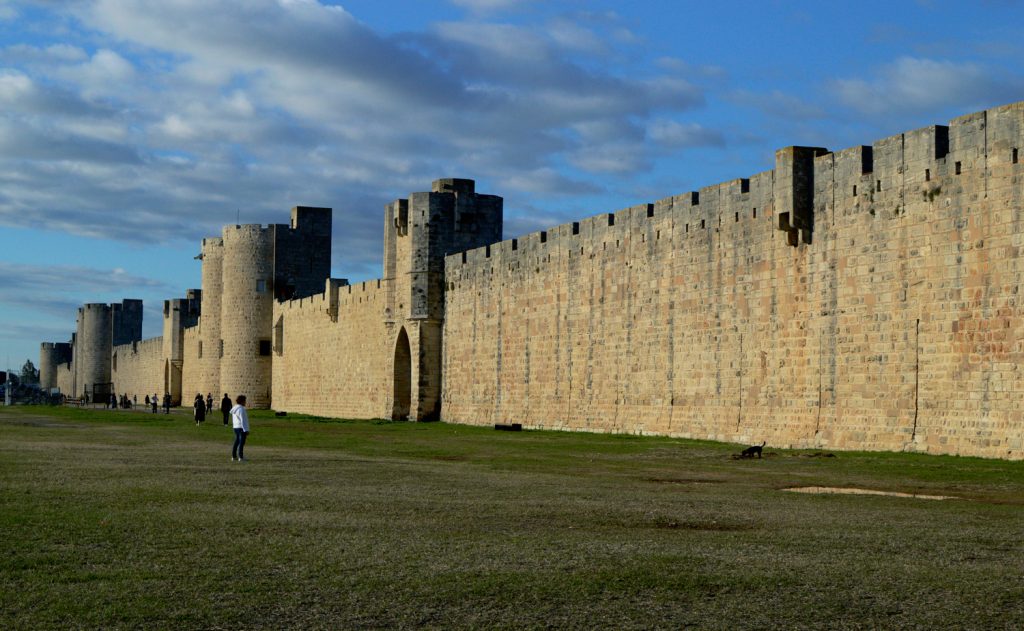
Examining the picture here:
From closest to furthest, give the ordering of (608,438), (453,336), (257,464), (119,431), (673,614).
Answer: (673,614)
(257,464)
(608,438)
(119,431)
(453,336)

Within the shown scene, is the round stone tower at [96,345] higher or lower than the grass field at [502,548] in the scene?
higher

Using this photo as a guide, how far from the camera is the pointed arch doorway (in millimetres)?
36156

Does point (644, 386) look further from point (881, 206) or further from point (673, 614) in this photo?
point (673, 614)

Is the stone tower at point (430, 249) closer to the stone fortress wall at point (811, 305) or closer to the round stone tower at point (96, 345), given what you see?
the stone fortress wall at point (811, 305)

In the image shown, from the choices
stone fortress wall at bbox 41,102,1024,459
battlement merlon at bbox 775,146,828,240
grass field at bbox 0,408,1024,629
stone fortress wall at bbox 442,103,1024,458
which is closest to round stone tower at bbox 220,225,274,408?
stone fortress wall at bbox 41,102,1024,459

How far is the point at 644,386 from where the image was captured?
2478 centimetres

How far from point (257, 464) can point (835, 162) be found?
33.1 ft

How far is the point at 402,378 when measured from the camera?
36438mm

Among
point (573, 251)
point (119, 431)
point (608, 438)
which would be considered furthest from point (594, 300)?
point (119, 431)

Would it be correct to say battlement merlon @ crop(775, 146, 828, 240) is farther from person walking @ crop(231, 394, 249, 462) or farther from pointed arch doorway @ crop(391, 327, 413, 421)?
pointed arch doorway @ crop(391, 327, 413, 421)

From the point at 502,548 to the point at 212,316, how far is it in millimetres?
48044

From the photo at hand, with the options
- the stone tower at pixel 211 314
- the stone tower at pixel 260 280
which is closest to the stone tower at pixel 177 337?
the stone tower at pixel 211 314

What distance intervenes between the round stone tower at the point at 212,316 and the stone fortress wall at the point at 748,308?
15.3 metres

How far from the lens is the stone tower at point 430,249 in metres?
34.5
